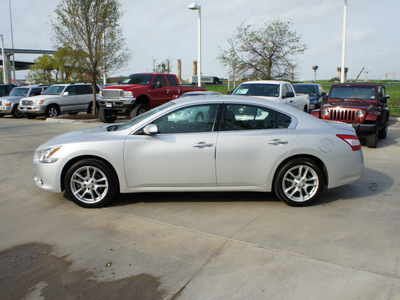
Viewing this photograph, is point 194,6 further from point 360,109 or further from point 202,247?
point 202,247

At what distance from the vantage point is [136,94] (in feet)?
51.5

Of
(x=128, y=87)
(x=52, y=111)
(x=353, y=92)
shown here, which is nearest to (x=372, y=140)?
(x=353, y=92)

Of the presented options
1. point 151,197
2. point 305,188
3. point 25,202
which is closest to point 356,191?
point 305,188

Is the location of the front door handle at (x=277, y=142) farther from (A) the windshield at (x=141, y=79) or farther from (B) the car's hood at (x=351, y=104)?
(A) the windshield at (x=141, y=79)

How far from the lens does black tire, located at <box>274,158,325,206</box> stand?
5293mm

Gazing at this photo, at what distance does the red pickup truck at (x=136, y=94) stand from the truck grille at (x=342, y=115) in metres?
7.75

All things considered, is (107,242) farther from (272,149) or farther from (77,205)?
(272,149)

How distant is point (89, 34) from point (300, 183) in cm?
1611

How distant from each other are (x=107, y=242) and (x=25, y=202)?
219 cm

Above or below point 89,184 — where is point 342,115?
above

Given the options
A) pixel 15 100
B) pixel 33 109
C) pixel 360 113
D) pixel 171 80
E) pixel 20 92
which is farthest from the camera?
pixel 20 92

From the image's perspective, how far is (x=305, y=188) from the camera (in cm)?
533

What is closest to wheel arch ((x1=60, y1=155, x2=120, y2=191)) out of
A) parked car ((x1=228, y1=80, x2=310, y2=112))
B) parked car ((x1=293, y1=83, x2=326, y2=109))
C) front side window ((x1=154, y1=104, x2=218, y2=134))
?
front side window ((x1=154, y1=104, x2=218, y2=134))

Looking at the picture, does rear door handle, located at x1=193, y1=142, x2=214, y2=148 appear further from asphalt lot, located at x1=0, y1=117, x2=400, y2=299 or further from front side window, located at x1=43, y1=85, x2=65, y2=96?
front side window, located at x1=43, y1=85, x2=65, y2=96
